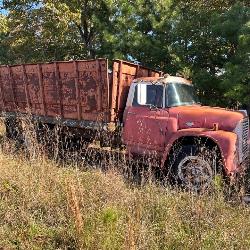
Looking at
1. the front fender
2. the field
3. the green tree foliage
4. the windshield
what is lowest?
the field

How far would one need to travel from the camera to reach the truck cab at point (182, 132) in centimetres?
667

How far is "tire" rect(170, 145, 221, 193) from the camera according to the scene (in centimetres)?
657

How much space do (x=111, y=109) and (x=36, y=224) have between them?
3.78 meters

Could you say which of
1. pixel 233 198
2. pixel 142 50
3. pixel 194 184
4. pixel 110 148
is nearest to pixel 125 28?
pixel 142 50

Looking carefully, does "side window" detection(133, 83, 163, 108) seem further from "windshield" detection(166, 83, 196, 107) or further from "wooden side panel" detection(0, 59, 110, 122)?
"wooden side panel" detection(0, 59, 110, 122)

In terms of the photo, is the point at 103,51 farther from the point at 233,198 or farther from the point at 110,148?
the point at 233,198

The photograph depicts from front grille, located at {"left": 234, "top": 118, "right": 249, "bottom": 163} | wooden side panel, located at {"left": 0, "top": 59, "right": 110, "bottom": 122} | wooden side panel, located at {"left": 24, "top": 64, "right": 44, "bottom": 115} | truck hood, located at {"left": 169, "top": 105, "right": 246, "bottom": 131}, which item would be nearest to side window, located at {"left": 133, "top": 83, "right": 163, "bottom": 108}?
truck hood, located at {"left": 169, "top": 105, "right": 246, "bottom": 131}

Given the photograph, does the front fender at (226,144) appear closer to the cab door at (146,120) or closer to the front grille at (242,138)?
the front grille at (242,138)

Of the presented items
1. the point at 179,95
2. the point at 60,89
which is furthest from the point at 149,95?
the point at 60,89

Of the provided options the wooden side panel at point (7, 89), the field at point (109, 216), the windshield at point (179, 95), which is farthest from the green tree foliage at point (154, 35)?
the field at point (109, 216)

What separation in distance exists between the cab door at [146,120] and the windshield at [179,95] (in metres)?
0.13

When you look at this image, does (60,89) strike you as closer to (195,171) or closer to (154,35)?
(195,171)

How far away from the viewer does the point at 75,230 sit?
4477 mm

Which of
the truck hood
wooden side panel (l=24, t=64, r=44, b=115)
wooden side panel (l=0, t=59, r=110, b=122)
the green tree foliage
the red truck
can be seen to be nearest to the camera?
the red truck
